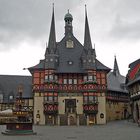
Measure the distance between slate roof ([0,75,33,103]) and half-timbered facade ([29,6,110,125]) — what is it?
1147cm

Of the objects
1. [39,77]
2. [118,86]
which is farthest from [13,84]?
[118,86]

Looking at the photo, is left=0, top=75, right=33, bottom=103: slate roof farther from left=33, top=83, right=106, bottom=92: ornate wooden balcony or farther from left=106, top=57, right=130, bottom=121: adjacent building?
left=106, top=57, right=130, bottom=121: adjacent building

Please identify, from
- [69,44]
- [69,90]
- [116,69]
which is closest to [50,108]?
[69,90]

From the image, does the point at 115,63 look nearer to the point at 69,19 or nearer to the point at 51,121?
the point at 69,19

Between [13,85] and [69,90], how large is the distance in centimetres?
2144

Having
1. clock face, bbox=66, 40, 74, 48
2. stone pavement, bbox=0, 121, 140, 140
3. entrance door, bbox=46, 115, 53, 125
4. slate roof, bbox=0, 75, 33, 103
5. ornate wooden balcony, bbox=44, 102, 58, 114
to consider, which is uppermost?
clock face, bbox=66, 40, 74, 48

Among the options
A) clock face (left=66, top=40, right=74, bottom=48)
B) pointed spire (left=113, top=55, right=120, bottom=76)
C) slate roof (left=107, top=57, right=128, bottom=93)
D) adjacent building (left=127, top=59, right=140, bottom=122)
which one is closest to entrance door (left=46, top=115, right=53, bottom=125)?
adjacent building (left=127, top=59, right=140, bottom=122)

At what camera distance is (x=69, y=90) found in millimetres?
57625

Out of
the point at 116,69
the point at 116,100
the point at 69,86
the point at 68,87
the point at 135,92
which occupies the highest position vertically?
the point at 116,69

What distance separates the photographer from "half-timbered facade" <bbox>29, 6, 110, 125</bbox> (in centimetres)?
5647

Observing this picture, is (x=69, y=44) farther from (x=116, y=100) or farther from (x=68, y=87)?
(x=116, y=100)

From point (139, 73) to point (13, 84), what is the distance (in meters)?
35.4

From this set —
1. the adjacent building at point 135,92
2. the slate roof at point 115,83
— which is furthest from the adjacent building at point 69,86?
the slate roof at point 115,83

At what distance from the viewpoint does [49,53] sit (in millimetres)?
59344
